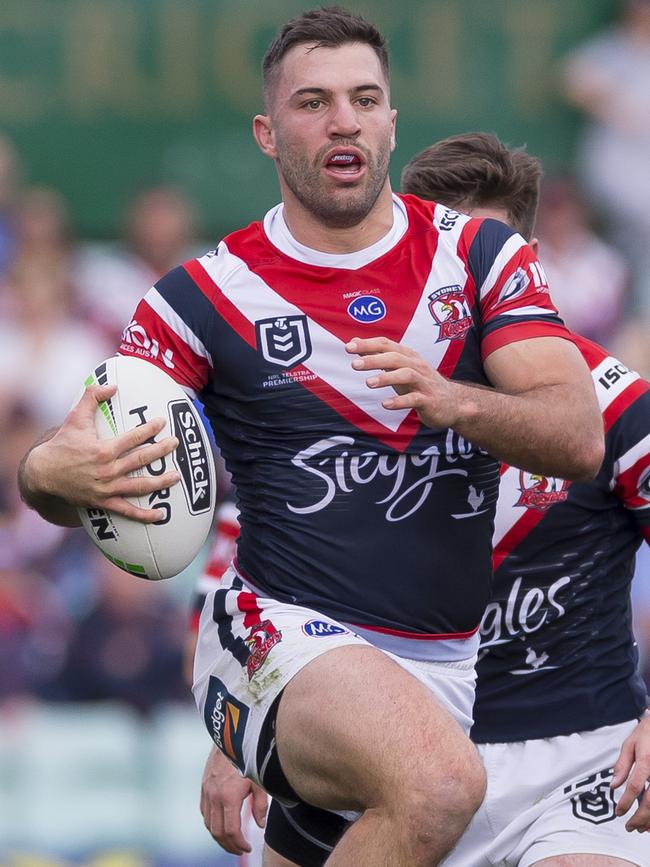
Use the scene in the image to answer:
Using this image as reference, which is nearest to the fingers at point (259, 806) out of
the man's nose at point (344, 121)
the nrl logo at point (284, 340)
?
the nrl logo at point (284, 340)

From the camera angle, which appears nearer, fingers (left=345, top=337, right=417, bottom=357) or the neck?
fingers (left=345, top=337, right=417, bottom=357)

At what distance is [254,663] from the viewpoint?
12.8ft

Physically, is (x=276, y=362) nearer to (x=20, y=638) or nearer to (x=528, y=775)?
(x=528, y=775)

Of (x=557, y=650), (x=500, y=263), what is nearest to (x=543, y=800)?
(x=557, y=650)

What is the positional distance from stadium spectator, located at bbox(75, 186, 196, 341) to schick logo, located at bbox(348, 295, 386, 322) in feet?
17.6

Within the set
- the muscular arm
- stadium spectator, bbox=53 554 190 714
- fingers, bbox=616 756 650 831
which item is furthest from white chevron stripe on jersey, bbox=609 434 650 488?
stadium spectator, bbox=53 554 190 714

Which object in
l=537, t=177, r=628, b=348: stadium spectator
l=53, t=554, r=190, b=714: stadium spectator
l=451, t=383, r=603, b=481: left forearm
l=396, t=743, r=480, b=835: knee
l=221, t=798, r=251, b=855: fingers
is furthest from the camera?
l=537, t=177, r=628, b=348: stadium spectator

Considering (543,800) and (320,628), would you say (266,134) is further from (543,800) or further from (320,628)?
(543,800)

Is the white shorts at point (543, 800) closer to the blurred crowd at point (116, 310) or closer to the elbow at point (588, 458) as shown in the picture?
the elbow at point (588, 458)

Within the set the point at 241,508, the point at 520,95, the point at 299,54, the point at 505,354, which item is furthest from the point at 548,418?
the point at 520,95

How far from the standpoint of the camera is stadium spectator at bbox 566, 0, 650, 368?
10.3 meters

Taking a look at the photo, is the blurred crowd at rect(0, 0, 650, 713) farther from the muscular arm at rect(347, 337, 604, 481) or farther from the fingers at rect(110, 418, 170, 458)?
the fingers at rect(110, 418, 170, 458)

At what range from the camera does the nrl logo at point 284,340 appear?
4.06m

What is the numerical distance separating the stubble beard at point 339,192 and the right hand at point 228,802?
159 cm
